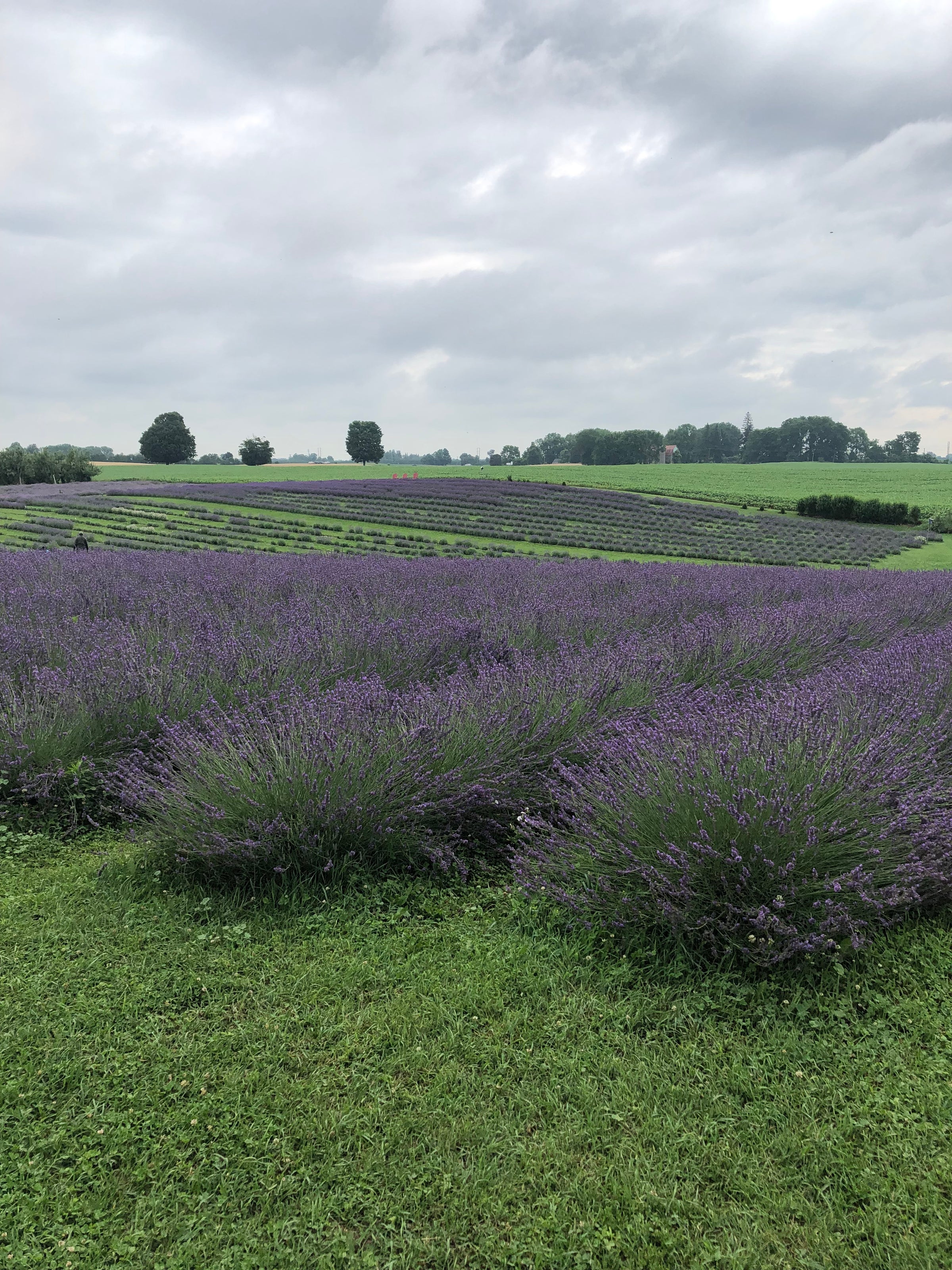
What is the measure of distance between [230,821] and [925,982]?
2718 mm

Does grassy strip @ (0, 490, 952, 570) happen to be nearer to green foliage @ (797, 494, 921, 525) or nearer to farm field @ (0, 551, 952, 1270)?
green foliage @ (797, 494, 921, 525)

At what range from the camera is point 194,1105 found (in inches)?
78.7

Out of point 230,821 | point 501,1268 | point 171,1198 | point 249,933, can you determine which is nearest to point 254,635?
point 230,821

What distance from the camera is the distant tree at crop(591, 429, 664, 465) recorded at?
96.9 metres

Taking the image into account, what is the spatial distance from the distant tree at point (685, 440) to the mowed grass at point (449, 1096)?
10996cm

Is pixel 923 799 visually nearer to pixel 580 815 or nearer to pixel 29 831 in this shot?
pixel 580 815

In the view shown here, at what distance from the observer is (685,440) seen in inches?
4427

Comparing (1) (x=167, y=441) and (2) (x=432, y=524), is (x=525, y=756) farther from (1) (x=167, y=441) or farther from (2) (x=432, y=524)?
(1) (x=167, y=441)

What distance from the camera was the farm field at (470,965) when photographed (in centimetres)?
174

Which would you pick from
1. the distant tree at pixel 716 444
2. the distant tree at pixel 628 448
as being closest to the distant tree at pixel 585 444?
the distant tree at pixel 628 448

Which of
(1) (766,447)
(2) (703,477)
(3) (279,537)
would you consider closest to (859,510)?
(2) (703,477)

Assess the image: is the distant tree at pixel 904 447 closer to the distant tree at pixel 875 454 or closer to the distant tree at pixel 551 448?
the distant tree at pixel 875 454

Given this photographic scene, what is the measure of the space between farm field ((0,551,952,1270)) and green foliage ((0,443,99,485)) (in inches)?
2517

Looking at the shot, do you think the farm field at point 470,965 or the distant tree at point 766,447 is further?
the distant tree at point 766,447
